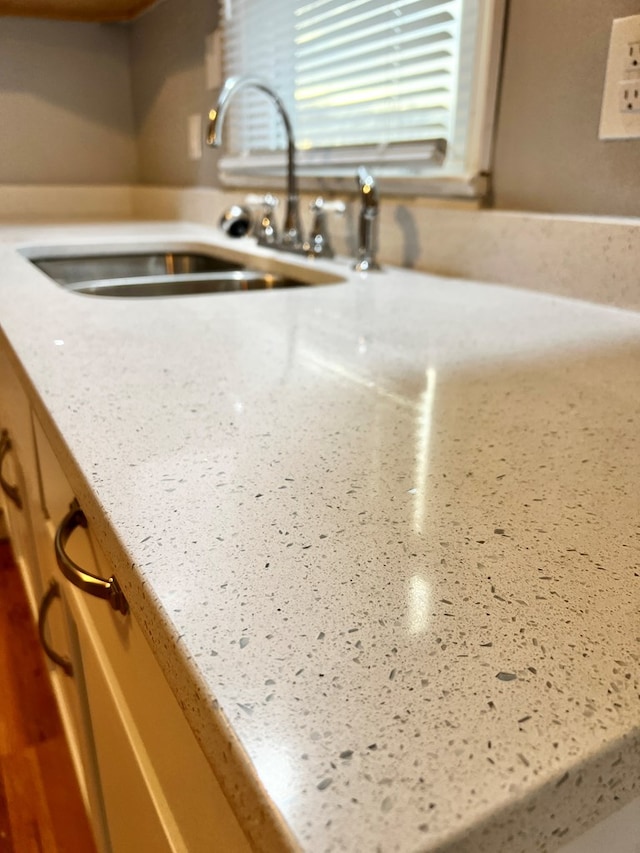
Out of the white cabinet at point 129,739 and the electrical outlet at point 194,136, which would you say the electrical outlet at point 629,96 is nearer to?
the white cabinet at point 129,739

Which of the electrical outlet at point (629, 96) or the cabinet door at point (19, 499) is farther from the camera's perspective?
the cabinet door at point (19, 499)

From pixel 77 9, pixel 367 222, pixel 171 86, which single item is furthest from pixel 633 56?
pixel 77 9

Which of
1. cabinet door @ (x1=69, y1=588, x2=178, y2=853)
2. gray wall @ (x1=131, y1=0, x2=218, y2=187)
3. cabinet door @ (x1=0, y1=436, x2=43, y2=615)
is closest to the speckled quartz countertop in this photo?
cabinet door @ (x1=69, y1=588, x2=178, y2=853)

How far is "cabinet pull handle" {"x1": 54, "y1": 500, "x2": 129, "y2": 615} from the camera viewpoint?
0.41 metres

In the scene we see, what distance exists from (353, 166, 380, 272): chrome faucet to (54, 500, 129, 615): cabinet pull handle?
2.70 ft

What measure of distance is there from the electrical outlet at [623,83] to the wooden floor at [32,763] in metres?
1.26

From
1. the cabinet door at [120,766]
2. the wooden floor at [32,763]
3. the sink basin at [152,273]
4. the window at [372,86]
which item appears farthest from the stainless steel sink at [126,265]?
the cabinet door at [120,766]

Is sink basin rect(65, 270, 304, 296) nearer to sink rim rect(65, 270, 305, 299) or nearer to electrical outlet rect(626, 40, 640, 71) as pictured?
sink rim rect(65, 270, 305, 299)

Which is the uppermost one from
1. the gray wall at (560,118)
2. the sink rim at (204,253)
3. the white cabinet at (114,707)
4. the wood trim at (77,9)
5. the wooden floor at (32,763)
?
the wood trim at (77,9)

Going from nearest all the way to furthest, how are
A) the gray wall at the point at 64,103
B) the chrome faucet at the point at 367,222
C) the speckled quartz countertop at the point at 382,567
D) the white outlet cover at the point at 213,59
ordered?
the speckled quartz countertop at the point at 382,567
the chrome faucet at the point at 367,222
the white outlet cover at the point at 213,59
the gray wall at the point at 64,103

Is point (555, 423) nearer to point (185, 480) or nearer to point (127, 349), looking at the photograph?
point (185, 480)

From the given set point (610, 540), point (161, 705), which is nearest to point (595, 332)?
point (610, 540)

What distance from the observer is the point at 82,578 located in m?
0.45

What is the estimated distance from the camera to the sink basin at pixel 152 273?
1.38 meters
